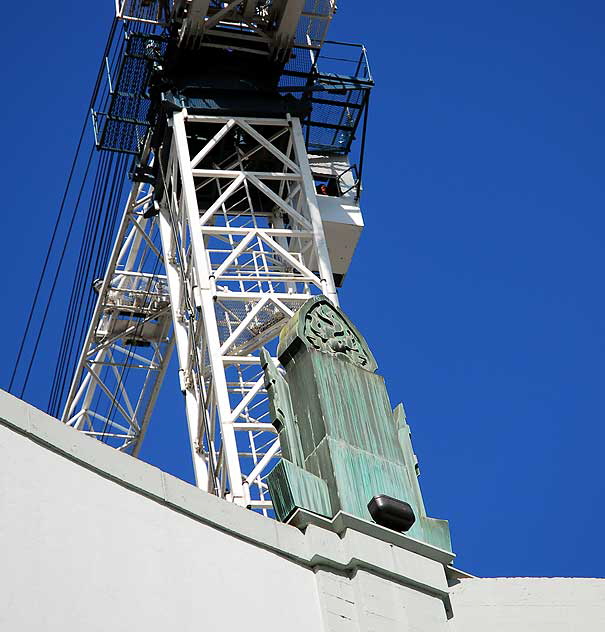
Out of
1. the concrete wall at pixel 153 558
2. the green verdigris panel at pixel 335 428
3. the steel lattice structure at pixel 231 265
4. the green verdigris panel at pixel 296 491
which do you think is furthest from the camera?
the steel lattice structure at pixel 231 265

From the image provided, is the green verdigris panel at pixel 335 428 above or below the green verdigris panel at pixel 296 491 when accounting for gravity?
above

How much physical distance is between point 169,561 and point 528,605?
355 cm

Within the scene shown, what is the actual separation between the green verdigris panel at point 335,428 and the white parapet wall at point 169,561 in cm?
33

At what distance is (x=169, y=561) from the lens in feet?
35.9

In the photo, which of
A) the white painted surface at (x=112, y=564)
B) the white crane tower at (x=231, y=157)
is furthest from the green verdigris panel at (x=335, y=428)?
the white crane tower at (x=231, y=157)

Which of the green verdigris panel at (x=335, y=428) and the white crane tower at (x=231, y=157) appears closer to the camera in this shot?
the green verdigris panel at (x=335, y=428)

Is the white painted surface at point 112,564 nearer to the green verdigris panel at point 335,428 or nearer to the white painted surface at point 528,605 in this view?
the green verdigris panel at point 335,428

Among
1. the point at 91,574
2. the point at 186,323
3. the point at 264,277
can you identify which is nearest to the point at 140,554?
the point at 91,574

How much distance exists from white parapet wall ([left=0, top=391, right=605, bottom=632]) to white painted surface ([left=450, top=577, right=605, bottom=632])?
0.03 m

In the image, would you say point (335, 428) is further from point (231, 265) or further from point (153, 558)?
point (231, 265)

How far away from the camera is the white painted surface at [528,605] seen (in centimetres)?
1266

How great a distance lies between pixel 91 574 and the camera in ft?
34.0

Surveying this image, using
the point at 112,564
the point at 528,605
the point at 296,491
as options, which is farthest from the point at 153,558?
the point at 528,605

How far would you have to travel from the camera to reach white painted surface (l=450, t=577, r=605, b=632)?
499 inches
